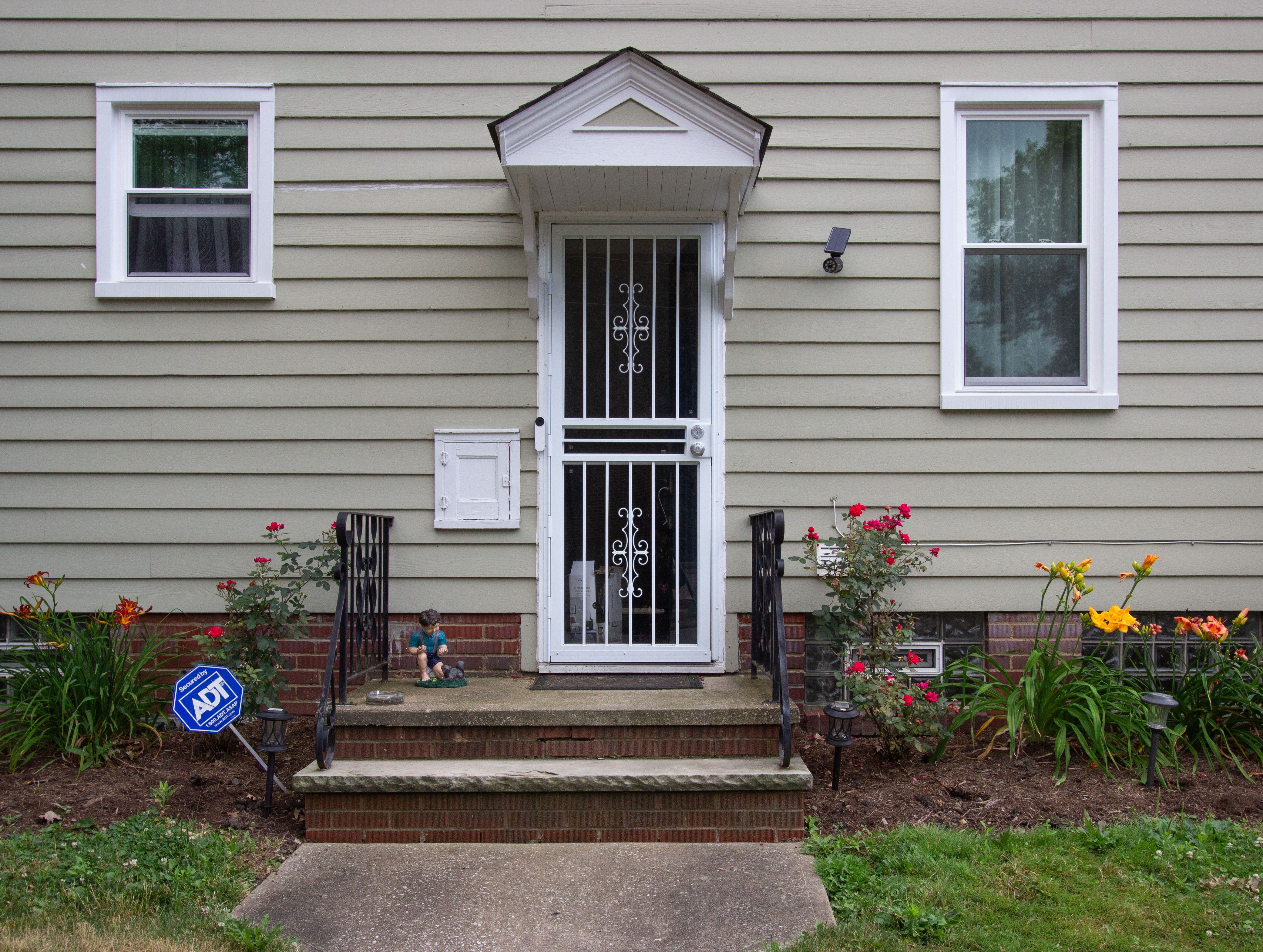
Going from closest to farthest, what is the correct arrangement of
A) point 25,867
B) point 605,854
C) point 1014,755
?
point 25,867, point 605,854, point 1014,755

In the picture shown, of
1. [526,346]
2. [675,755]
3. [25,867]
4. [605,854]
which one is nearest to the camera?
[25,867]

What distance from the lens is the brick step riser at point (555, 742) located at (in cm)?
324

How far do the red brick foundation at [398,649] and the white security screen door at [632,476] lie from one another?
0.22 metres

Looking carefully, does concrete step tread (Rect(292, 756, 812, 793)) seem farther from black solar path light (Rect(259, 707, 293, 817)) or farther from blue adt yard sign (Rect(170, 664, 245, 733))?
blue adt yard sign (Rect(170, 664, 245, 733))

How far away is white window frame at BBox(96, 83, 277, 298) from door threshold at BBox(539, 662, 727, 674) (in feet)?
7.35

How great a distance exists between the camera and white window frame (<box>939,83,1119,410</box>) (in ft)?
13.3

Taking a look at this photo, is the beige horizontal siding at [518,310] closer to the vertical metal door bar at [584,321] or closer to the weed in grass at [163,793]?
the vertical metal door bar at [584,321]

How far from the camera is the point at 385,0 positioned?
4.07 meters

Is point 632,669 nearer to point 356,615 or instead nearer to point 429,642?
point 429,642

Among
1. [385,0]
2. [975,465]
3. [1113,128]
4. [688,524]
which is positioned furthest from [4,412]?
[1113,128]

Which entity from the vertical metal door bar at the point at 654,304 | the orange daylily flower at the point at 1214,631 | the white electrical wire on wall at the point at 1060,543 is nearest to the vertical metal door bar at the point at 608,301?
the vertical metal door bar at the point at 654,304

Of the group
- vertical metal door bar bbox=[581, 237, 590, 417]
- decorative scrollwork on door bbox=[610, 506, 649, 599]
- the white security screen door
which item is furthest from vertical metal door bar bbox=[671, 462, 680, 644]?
vertical metal door bar bbox=[581, 237, 590, 417]

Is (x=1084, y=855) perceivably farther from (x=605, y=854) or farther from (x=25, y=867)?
(x=25, y=867)

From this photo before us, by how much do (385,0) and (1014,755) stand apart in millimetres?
4501
